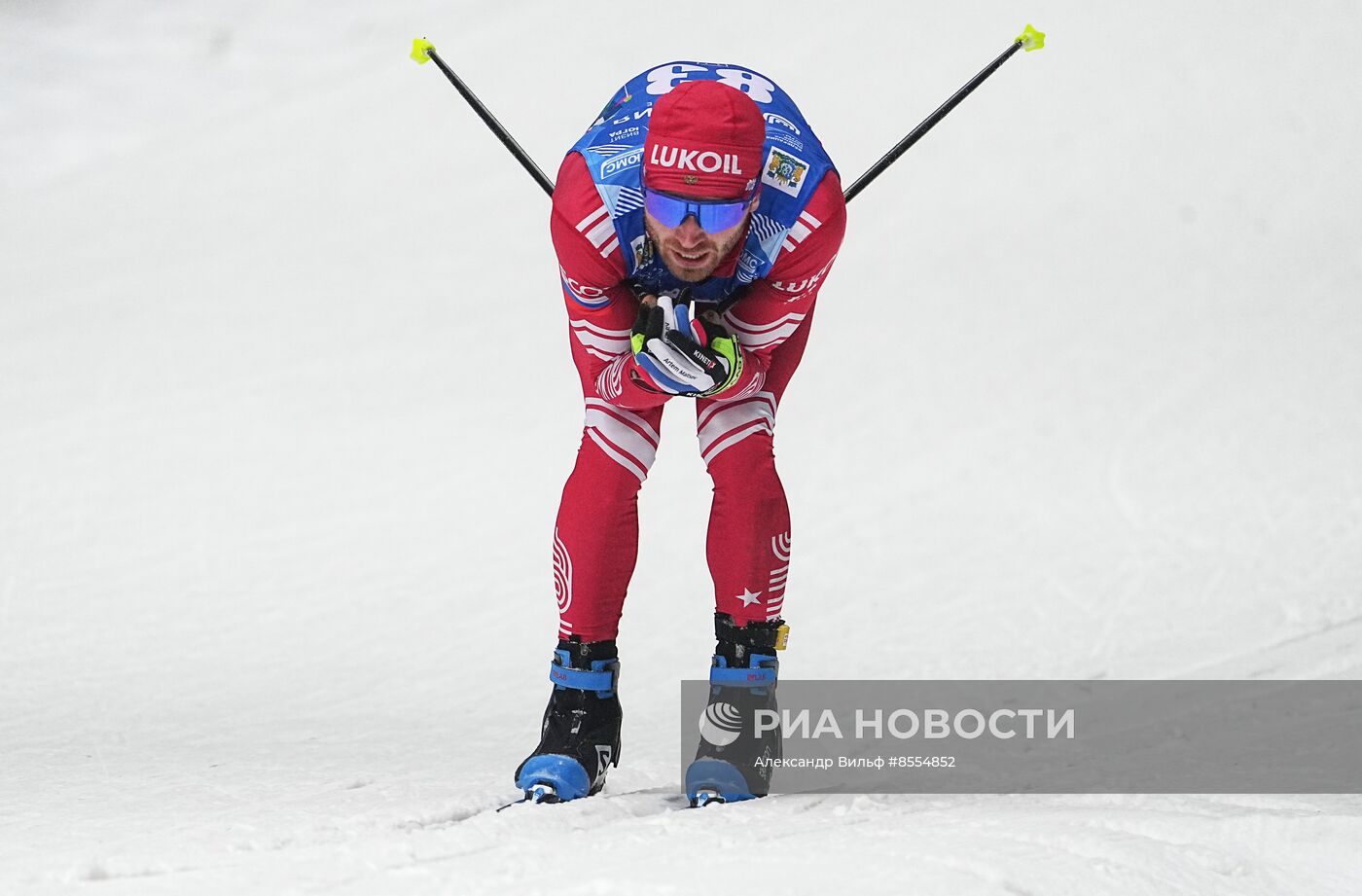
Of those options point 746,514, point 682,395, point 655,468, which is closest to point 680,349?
point 682,395

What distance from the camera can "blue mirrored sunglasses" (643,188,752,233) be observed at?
7.80 ft

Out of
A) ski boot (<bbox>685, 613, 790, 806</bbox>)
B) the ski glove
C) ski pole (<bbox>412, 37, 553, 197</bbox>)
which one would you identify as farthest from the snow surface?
ski pole (<bbox>412, 37, 553, 197</bbox>)

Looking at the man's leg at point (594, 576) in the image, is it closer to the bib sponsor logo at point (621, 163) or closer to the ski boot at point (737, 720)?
the ski boot at point (737, 720)

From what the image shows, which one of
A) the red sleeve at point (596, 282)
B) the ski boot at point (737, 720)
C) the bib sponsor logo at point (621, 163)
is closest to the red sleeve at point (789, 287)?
the red sleeve at point (596, 282)

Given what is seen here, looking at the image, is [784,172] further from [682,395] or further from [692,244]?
[682,395]

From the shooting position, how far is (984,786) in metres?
2.88

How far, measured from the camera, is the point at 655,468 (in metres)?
5.69

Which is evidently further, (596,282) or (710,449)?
(710,449)

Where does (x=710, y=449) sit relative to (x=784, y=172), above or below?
below

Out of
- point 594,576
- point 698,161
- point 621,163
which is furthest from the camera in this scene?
point 594,576

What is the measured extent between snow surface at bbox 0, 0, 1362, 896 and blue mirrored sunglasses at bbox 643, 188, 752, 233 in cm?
94

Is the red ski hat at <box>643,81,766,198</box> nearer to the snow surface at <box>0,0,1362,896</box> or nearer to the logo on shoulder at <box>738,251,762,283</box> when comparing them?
the logo on shoulder at <box>738,251,762,283</box>

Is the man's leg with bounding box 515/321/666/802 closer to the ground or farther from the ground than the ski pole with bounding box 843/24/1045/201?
closer to the ground

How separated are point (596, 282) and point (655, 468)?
3172 mm
